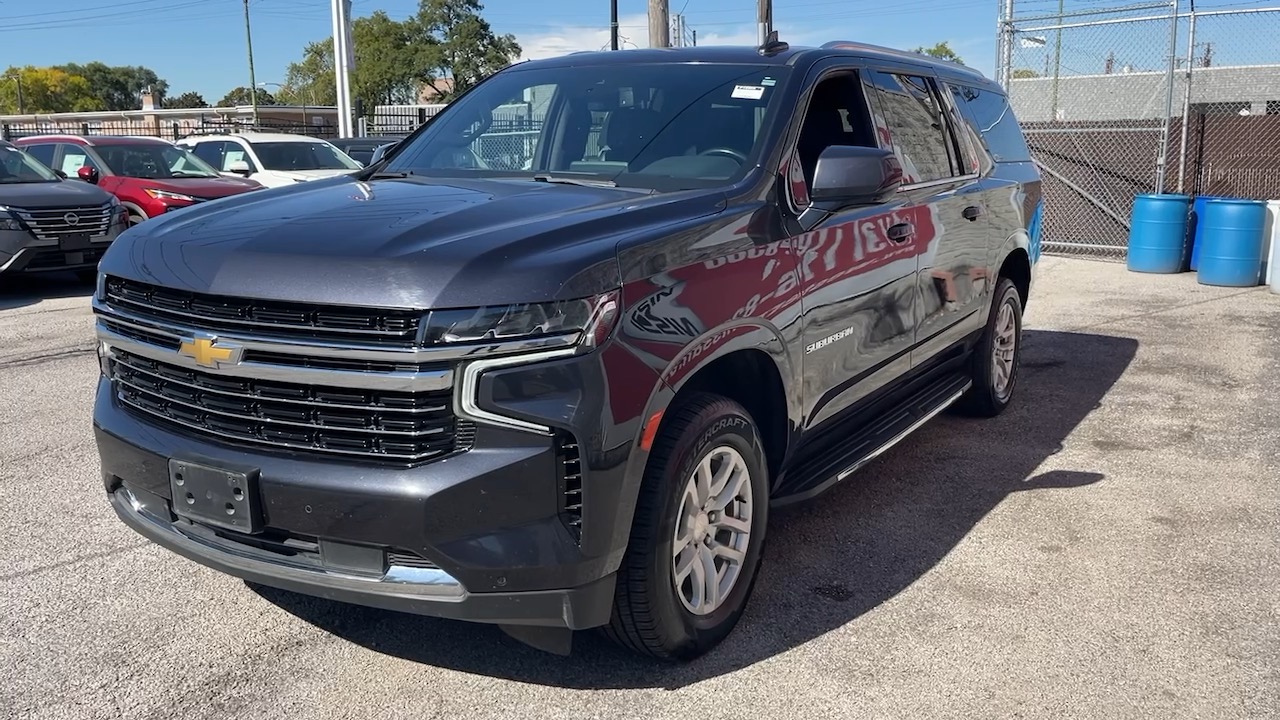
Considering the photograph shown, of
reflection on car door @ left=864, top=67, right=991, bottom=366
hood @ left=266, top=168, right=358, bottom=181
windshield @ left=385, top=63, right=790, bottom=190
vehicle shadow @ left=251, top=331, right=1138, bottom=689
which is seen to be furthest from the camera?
hood @ left=266, top=168, right=358, bottom=181

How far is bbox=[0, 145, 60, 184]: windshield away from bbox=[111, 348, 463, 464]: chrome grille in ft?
35.2

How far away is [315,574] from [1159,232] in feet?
40.3

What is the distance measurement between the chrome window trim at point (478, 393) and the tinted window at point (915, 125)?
2.60m

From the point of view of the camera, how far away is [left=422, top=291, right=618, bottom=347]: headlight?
270 centimetres

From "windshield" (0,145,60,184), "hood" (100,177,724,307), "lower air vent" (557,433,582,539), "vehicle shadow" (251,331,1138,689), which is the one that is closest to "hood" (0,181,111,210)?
"windshield" (0,145,60,184)

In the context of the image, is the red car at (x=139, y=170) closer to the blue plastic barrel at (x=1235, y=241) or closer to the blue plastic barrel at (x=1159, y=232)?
the blue plastic barrel at (x=1159, y=232)

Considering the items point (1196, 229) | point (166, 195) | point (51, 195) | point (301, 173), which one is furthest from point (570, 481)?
point (301, 173)

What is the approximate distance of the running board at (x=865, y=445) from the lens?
13.0 ft

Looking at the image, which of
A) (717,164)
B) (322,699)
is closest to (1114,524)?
(717,164)

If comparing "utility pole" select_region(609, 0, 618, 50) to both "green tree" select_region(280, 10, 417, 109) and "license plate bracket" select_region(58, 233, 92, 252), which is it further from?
"green tree" select_region(280, 10, 417, 109)

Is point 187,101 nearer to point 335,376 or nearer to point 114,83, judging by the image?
point 114,83

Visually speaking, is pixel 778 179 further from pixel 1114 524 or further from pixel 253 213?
pixel 1114 524

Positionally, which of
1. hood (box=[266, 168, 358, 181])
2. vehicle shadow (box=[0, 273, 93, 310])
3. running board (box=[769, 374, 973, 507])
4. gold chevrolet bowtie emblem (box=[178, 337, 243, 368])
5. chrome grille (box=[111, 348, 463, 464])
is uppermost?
hood (box=[266, 168, 358, 181])

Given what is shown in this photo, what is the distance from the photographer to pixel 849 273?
4090 mm
